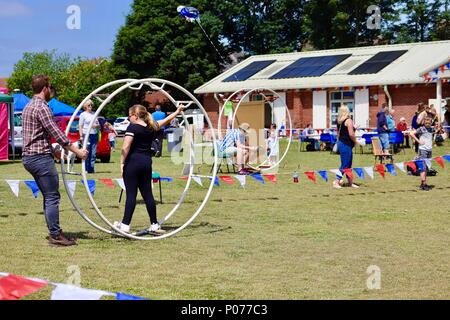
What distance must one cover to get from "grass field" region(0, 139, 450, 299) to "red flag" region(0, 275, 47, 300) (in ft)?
5.52

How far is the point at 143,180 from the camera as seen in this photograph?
1012 centimetres

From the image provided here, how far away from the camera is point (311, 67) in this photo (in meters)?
44.0

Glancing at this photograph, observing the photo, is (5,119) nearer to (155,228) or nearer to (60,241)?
(155,228)

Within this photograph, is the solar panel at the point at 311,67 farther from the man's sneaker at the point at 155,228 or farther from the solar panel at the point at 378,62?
the man's sneaker at the point at 155,228

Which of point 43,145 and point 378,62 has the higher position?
point 378,62

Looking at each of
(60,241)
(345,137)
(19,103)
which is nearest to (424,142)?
(345,137)

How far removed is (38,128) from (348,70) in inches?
1326

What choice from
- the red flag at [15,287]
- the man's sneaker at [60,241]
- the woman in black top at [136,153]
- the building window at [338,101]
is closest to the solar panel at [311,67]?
the building window at [338,101]

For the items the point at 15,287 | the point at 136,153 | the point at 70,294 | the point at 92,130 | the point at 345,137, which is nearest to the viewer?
the point at 70,294

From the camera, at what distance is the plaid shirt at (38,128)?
9.19 m

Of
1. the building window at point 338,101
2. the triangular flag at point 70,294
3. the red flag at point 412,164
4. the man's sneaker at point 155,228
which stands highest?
the building window at point 338,101

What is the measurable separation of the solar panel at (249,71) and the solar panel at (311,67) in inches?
81.1

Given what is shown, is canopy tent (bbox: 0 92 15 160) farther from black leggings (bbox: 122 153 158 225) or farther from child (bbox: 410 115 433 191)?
black leggings (bbox: 122 153 158 225)
